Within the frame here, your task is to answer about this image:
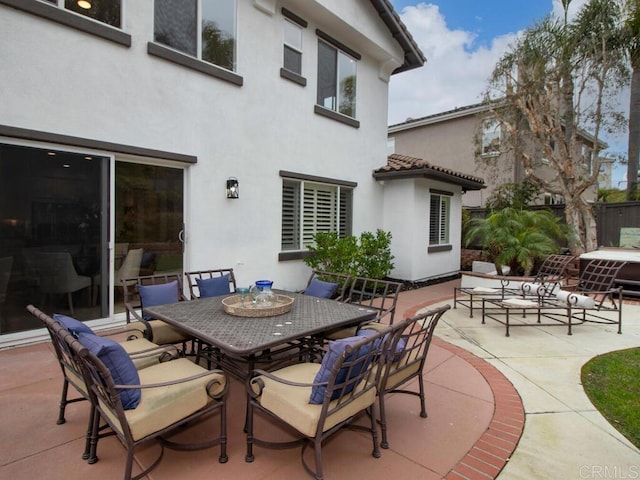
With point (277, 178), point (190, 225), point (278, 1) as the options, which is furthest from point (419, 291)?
point (278, 1)

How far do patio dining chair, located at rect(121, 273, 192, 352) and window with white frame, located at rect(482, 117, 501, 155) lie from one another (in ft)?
43.2

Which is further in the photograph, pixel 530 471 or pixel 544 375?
pixel 544 375

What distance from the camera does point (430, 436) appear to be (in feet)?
10.2

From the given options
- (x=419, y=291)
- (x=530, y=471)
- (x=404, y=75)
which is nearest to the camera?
(x=530, y=471)

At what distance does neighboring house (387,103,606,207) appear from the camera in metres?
15.2

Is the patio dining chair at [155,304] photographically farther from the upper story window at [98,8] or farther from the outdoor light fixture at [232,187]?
the upper story window at [98,8]

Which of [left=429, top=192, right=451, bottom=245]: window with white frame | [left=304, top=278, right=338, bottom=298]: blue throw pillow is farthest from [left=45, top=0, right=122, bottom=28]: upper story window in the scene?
[left=429, top=192, right=451, bottom=245]: window with white frame

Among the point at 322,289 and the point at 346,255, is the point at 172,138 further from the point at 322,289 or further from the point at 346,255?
the point at 346,255

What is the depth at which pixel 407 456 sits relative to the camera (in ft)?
9.23

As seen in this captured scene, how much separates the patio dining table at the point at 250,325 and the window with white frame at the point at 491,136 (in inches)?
490

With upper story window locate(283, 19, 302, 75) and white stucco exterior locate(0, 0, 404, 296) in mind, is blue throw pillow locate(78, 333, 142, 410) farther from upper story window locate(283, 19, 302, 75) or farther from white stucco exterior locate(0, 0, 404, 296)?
upper story window locate(283, 19, 302, 75)

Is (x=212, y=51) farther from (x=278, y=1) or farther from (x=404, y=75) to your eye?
(x=404, y=75)

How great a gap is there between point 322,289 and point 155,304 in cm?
225

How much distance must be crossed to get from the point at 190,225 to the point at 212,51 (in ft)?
11.3
